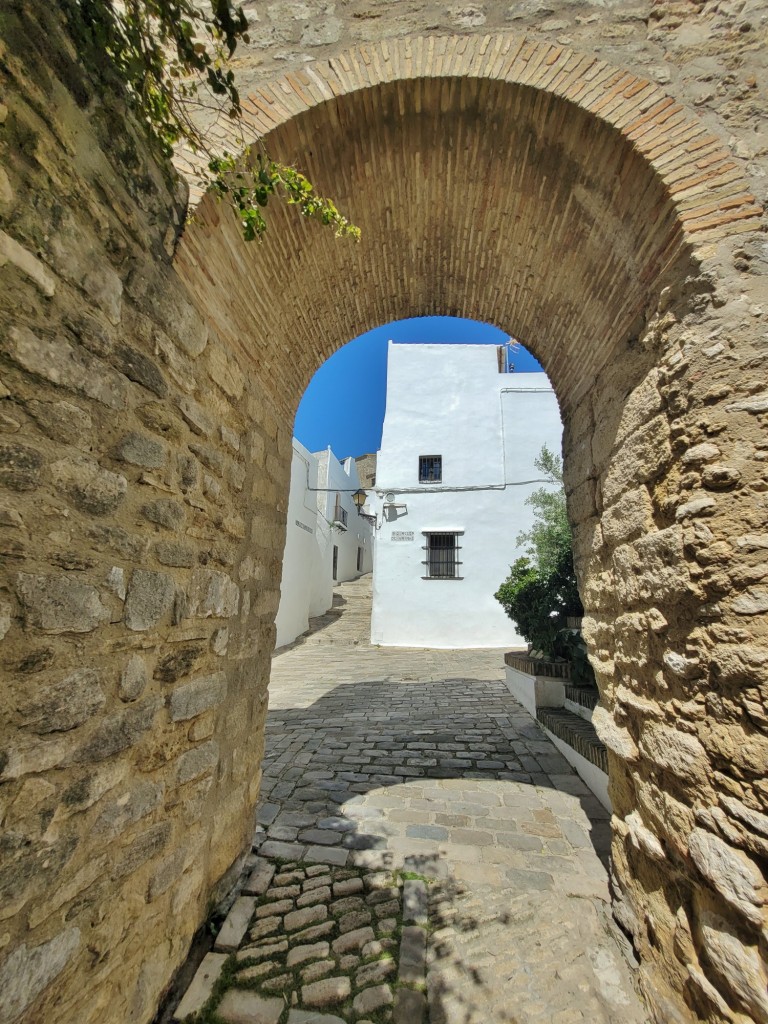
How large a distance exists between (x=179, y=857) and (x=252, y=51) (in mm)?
3744

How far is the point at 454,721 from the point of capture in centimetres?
508

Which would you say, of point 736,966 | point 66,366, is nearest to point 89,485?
point 66,366

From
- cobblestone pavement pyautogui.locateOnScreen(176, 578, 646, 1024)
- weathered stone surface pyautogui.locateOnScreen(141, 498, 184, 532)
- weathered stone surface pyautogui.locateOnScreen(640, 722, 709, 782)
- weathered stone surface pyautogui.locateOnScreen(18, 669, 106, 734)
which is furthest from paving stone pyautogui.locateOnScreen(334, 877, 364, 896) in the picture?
weathered stone surface pyautogui.locateOnScreen(141, 498, 184, 532)

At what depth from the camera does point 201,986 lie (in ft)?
5.84

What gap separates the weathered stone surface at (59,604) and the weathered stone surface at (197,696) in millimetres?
577

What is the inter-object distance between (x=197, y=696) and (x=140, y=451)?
1.06 metres

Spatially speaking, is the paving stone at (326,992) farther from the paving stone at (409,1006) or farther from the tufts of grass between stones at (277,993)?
the paving stone at (409,1006)

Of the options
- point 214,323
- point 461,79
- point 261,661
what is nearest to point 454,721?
point 261,661

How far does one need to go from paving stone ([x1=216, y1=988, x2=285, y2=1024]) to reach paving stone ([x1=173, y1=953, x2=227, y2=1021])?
0.08m

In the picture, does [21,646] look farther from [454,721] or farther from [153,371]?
[454,721]

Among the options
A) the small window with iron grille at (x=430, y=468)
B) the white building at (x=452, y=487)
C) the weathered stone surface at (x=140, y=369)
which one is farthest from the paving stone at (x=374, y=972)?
the small window with iron grille at (x=430, y=468)

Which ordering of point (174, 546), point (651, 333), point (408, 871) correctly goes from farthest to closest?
1. point (408, 871)
2. point (651, 333)
3. point (174, 546)

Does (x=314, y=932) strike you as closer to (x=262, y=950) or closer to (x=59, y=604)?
(x=262, y=950)

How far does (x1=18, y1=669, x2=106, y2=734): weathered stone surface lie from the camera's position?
1.05 m
